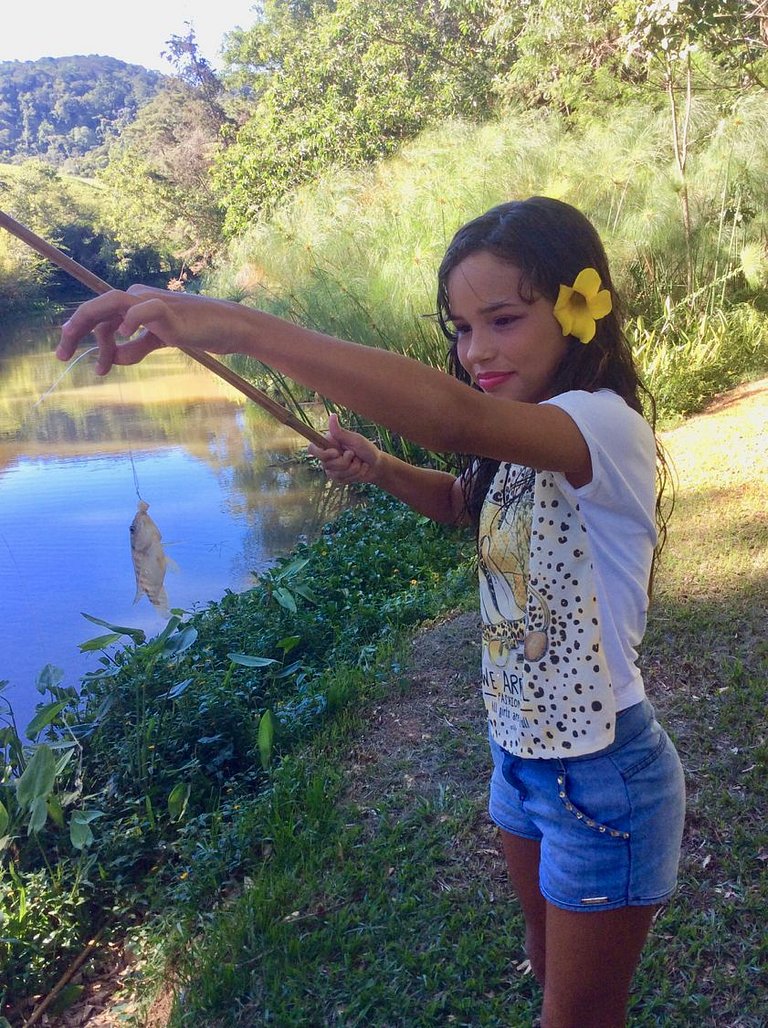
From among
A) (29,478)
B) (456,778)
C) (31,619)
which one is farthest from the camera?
(29,478)

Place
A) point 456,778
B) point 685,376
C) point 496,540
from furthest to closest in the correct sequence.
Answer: point 685,376 < point 456,778 < point 496,540

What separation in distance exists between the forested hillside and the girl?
38.1ft

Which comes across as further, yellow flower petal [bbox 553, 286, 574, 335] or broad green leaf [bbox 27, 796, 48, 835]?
broad green leaf [bbox 27, 796, 48, 835]

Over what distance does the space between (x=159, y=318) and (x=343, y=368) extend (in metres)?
0.20

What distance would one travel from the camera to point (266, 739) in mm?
3064

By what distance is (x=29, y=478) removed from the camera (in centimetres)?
652

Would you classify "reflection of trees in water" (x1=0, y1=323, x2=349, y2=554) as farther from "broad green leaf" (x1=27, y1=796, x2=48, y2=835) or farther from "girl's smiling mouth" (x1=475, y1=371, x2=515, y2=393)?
"girl's smiling mouth" (x1=475, y1=371, x2=515, y2=393)

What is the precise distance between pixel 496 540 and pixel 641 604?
217 mm

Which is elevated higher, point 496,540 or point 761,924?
point 496,540

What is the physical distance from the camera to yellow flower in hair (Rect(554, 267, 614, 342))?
119cm

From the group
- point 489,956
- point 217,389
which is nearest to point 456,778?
point 489,956

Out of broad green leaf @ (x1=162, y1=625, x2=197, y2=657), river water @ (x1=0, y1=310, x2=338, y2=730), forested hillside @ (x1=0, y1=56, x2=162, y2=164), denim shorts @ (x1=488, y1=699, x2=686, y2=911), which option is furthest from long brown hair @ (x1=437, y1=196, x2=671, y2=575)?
forested hillside @ (x1=0, y1=56, x2=162, y2=164)

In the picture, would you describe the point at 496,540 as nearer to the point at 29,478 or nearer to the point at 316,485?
the point at 29,478

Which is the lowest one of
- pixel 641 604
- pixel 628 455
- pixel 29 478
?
pixel 29 478
